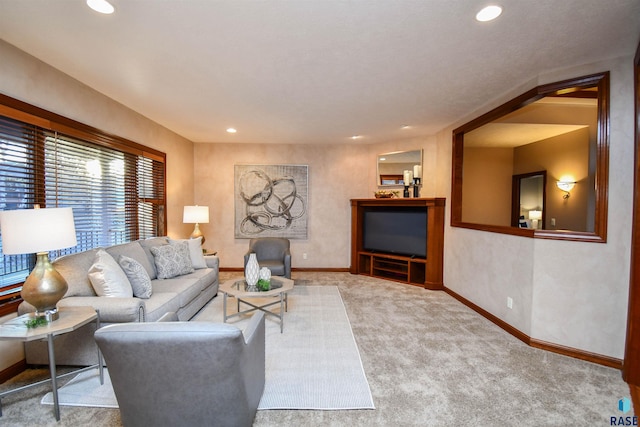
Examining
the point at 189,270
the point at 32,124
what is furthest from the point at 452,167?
the point at 32,124

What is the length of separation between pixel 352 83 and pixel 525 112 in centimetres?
264

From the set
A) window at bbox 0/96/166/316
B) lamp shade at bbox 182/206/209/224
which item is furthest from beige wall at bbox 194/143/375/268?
window at bbox 0/96/166/316

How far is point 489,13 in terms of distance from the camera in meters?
1.82

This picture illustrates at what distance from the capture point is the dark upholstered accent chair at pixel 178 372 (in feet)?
4.11

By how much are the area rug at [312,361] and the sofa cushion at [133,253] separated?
2.81 ft

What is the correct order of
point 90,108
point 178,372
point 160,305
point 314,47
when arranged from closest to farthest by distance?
point 178,372
point 314,47
point 160,305
point 90,108

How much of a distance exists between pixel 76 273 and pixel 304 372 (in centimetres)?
213

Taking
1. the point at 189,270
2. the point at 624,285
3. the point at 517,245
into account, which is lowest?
the point at 189,270

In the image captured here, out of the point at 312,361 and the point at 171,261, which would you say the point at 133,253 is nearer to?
the point at 171,261

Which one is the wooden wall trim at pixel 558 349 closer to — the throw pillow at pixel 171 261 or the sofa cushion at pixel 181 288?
the sofa cushion at pixel 181 288

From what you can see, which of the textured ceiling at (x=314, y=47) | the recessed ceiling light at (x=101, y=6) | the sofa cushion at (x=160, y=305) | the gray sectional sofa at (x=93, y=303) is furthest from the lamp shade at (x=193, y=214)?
the recessed ceiling light at (x=101, y=6)

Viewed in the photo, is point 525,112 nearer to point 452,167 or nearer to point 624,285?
point 452,167

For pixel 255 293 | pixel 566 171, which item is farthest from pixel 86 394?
pixel 566 171

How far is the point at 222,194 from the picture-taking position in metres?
5.77
